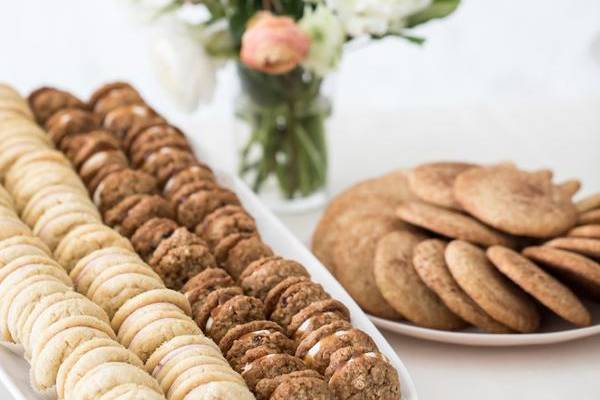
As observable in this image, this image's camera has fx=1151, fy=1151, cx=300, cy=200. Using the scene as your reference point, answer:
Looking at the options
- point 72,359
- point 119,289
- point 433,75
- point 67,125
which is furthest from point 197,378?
point 433,75

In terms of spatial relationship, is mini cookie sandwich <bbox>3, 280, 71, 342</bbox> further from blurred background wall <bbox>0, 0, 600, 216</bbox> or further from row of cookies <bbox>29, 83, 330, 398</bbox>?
blurred background wall <bbox>0, 0, 600, 216</bbox>

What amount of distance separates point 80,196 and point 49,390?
1.48 feet

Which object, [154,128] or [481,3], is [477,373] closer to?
[154,128]

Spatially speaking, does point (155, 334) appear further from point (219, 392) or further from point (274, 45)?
point (274, 45)

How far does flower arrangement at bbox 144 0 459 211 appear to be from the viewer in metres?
2.08

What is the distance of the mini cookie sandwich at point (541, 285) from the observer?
1.81 m

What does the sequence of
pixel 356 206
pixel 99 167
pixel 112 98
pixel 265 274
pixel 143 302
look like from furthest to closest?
pixel 112 98 → pixel 356 206 → pixel 99 167 → pixel 265 274 → pixel 143 302

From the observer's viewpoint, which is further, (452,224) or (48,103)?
(48,103)

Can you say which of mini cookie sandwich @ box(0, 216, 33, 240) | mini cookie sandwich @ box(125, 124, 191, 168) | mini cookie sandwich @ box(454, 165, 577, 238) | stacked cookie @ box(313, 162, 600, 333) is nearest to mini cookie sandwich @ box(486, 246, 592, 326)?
stacked cookie @ box(313, 162, 600, 333)

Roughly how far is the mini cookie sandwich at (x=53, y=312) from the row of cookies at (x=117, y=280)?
1.8 inches

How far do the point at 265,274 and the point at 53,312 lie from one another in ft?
1.05

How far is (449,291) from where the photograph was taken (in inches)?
72.8

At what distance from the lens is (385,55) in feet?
12.9

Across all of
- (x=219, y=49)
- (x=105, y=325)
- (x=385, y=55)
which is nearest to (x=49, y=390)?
(x=105, y=325)
